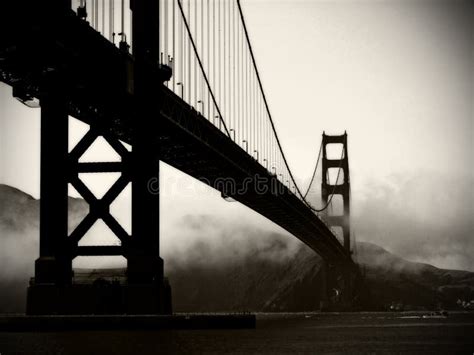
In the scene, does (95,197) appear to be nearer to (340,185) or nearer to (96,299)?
(96,299)

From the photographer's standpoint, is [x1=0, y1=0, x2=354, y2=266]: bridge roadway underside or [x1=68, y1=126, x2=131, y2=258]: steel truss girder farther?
[x1=68, y1=126, x2=131, y2=258]: steel truss girder

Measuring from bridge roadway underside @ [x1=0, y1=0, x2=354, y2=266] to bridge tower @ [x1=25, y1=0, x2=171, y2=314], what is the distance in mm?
187

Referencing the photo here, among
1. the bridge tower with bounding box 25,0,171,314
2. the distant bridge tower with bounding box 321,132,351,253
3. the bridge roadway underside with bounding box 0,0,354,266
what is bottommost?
the bridge tower with bounding box 25,0,171,314

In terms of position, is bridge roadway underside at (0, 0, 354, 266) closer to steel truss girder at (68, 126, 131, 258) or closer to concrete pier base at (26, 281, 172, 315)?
steel truss girder at (68, 126, 131, 258)

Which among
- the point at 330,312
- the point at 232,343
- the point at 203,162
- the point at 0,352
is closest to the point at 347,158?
the point at 330,312

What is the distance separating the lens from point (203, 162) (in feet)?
144

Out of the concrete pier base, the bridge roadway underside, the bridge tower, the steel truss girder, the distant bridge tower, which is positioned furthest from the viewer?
the distant bridge tower

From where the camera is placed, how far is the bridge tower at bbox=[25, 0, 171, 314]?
95.1 ft

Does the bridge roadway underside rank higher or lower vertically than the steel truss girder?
higher

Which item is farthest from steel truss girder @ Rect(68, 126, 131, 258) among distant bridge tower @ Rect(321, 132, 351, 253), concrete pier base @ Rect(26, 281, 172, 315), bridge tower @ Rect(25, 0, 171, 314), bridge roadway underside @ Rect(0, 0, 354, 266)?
distant bridge tower @ Rect(321, 132, 351, 253)

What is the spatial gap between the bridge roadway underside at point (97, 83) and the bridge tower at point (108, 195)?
0.61 ft

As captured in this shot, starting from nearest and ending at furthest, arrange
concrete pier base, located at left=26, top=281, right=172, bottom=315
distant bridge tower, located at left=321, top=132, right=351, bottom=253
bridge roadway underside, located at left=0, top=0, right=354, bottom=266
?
bridge roadway underside, located at left=0, top=0, right=354, bottom=266, concrete pier base, located at left=26, top=281, right=172, bottom=315, distant bridge tower, located at left=321, top=132, right=351, bottom=253

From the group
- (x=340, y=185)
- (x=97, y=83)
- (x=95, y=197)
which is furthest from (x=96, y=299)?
(x=340, y=185)

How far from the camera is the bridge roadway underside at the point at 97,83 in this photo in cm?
2509
